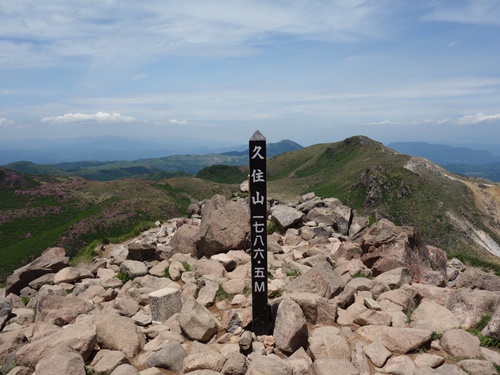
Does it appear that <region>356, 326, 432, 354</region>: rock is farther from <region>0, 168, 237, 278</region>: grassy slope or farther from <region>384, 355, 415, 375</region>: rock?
<region>0, 168, 237, 278</region>: grassy slope

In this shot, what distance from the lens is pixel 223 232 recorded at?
57.5ft

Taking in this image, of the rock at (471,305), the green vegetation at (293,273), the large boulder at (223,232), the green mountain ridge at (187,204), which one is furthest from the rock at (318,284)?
the green mountain ridge at (187,204)

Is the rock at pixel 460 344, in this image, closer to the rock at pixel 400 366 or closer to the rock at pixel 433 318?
the rock at pixel 433 318


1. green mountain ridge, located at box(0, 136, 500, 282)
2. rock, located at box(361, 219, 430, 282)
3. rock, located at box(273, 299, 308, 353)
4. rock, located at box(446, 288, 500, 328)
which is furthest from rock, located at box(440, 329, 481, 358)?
green mountain ridge, located at box(0, 136, 500, 282)

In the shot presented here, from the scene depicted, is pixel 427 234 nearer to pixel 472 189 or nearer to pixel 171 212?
pixel 472 189

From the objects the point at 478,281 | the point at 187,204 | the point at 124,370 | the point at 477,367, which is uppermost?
the point at 124,370

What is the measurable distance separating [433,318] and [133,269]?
1233 cm

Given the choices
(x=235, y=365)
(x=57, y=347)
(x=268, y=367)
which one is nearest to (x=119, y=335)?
(x=57, y=347)

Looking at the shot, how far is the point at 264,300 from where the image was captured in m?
9.92

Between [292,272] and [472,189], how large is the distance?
115 meters

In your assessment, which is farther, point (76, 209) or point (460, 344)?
point (76, 209)

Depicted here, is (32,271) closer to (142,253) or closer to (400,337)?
(142,253)

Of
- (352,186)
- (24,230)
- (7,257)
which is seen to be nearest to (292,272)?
(7,257)

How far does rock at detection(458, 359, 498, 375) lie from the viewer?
8.04 metres
